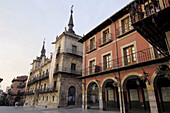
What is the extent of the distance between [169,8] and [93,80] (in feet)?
35.8

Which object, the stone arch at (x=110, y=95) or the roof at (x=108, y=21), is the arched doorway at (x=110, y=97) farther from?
the roof at (x=108, y=21)

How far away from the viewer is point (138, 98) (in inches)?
417

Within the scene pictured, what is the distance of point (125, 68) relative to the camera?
10.4 meters

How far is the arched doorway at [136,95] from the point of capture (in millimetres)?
10055

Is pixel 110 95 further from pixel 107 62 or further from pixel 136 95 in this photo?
pixel 107 62

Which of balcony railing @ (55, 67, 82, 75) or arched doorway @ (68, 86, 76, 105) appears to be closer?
arched doorway @ (68, 86, 76, 105)

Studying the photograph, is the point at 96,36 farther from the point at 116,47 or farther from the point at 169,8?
the point at 169,8

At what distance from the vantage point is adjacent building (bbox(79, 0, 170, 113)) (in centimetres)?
858

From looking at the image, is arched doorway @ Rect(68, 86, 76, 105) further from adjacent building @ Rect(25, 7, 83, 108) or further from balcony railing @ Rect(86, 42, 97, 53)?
balcony railing @ Rect(86, 42, 97, 53)

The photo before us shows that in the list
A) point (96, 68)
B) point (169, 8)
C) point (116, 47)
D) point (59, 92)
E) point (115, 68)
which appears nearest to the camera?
point (169, 8)

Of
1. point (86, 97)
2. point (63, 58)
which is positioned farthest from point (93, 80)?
point (63, 58)

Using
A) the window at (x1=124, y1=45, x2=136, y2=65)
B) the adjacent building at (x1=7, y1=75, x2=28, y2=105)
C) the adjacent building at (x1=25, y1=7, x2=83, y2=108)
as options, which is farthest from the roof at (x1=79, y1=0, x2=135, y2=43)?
the adjacent building at (x1=7, y1=75, x2=28, y2=105)

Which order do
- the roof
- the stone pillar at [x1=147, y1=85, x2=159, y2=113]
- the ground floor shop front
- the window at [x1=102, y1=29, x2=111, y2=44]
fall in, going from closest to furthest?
the stone pillar at [x1=147, y1=85, x2=159, y2=113] < the ground floor shop front < the roof < the window at [x1=102, y1=29, x2=111, y2=44]

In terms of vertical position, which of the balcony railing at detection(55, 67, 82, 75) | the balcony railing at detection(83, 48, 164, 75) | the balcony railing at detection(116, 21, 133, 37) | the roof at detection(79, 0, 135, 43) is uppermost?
the roof at detection(79, 0, 135, 43)
